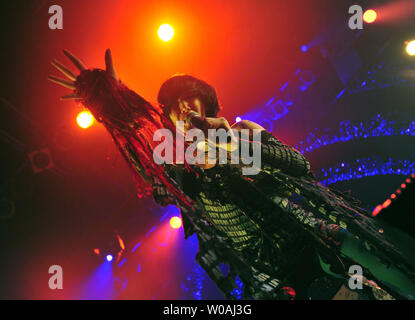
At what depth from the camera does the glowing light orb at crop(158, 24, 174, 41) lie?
3387 millimetres

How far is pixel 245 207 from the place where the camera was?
5.53ft

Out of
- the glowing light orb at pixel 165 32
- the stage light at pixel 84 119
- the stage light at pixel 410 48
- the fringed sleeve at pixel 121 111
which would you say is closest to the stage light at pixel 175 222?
the stage light at pixel 84 119

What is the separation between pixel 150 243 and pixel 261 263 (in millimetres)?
4647

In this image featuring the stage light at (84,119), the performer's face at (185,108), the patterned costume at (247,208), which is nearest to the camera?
the patterned costume at (247,208)

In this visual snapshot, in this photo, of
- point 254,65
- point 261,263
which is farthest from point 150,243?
point 261,263

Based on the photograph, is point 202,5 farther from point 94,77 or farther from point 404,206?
point 404,206

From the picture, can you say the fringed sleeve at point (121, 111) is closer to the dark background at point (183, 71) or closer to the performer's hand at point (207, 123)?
the performer's hand at point (207, 123)

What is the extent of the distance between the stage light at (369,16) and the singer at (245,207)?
8.89 ft

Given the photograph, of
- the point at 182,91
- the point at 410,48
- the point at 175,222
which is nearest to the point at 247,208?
the point at 182,91

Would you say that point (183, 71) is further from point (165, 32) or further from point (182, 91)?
point (182, 91)

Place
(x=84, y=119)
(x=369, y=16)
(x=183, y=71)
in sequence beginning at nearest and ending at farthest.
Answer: (x=369, y=16), (x=183, y=71), (x=84, y=119)

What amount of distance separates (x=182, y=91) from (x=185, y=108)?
0.14 metres

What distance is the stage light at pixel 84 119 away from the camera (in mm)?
3963
